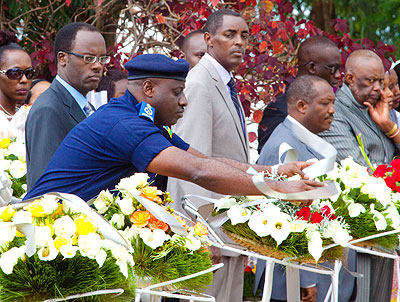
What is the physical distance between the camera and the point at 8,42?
21.0ft

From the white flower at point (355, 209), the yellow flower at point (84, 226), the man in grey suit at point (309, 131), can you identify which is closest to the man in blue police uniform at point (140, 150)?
the white flower at point (355, 209)

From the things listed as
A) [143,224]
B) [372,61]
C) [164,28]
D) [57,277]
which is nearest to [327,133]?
[372,61]

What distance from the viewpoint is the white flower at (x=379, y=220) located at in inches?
171

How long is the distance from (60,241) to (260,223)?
1.36 meters

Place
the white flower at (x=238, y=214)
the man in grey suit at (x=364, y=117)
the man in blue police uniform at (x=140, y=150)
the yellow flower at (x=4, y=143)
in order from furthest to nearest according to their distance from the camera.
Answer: the man in grey suit at (x=364, y=117) → the yellow flower at (x=4, y=143) → the white flower at (x=238, y=214) → the man in blue police uniform at (x=140, y=150)

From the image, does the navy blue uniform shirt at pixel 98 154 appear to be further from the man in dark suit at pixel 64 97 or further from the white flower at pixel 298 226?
the white flower at pixel 298 226

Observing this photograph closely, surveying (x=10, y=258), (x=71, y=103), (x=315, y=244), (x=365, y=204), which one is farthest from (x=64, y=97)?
(x=10, y=258)

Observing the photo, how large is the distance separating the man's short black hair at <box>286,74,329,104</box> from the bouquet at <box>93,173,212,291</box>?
266cm

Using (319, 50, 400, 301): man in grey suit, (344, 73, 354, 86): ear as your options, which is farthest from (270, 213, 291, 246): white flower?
(344, 73, 354, 86): ear

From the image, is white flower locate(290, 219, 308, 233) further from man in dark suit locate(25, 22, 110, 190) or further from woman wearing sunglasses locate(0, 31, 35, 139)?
woman wearing sunglasses locate(0, 31, 35, 139)

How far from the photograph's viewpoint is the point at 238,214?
3.96 metres

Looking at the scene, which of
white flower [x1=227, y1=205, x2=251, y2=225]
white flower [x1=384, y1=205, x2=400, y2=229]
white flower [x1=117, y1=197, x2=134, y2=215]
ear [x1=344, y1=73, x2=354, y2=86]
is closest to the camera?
white flower [x1=117, y1=197, x2=134, y2=215]

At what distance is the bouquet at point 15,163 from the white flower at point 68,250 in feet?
8.02

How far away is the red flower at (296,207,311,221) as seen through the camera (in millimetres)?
3898
